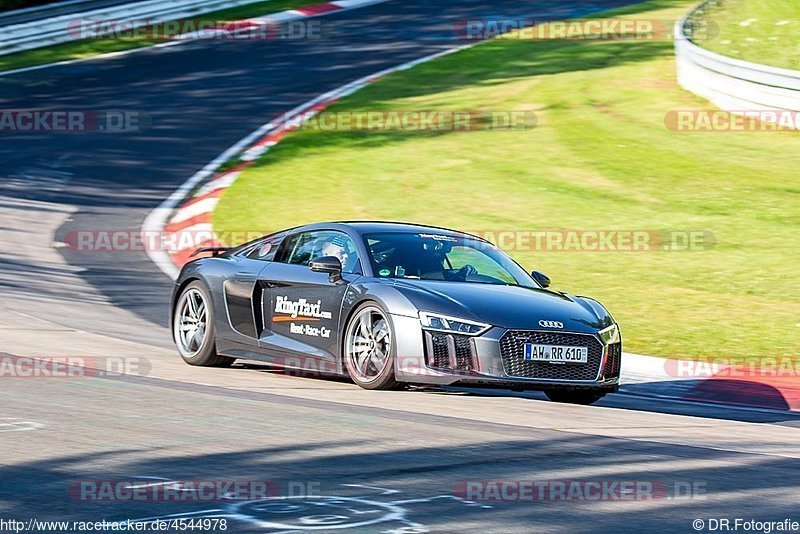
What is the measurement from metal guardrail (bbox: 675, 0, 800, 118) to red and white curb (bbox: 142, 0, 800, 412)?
676 centimetres

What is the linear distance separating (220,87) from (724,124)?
10977mm

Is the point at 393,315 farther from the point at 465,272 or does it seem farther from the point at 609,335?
the point at 609,335

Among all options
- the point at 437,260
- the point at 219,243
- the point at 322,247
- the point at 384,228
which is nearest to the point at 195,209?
the point at 219,243

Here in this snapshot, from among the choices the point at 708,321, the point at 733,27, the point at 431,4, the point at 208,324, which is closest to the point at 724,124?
the point at 733,27

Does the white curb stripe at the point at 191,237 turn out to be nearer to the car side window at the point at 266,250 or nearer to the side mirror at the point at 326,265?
the car side window at the point at 266,250

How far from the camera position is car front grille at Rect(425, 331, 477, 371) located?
30.9 ft

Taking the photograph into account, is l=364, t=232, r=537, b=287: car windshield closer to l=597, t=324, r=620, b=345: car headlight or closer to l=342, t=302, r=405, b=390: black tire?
l=342, t=302, r=405, b=390: black tire

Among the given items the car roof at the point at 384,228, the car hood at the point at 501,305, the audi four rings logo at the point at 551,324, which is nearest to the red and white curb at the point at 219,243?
the car hood at the point at 501,305

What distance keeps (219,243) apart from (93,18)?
18.3m

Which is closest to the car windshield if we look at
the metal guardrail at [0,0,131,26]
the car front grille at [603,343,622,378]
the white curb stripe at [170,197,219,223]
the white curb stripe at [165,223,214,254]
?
the car front grille at [603,343,622,378]

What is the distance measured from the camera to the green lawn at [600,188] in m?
13.8

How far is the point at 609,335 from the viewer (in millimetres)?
10047

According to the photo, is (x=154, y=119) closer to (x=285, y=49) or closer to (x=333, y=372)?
(x=285, y=49)

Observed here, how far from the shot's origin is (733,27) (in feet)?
86.4
